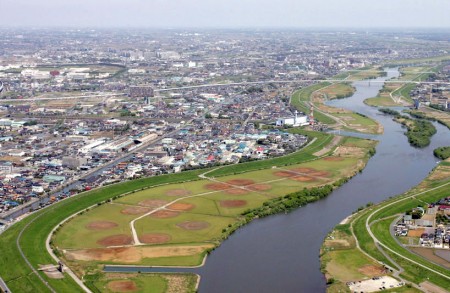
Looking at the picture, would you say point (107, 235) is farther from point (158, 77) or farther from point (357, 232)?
point (158, 77)

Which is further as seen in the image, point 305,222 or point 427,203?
point 427,203

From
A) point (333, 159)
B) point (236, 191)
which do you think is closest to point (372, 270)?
point (236, 191)

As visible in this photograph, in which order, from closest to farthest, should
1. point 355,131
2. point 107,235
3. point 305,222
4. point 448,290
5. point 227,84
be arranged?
point 448,290 → point 107,235 → point 305,222 → point 355,131 → point 227,84

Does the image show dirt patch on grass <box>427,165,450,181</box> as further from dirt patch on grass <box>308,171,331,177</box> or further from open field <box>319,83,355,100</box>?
open field <box>319,83,355,100</box>

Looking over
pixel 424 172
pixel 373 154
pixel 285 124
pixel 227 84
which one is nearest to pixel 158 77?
pixel 227 84

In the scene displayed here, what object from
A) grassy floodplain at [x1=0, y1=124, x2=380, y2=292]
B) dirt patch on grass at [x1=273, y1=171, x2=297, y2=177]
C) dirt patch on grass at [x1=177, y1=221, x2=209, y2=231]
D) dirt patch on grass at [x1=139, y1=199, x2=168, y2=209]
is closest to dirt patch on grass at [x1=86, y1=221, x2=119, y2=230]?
grassy floodplain at [x1=0, y1=124, x2=380, y2=292]

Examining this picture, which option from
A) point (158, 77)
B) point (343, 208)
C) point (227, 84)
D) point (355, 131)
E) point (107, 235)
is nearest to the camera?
point (107, 235)
